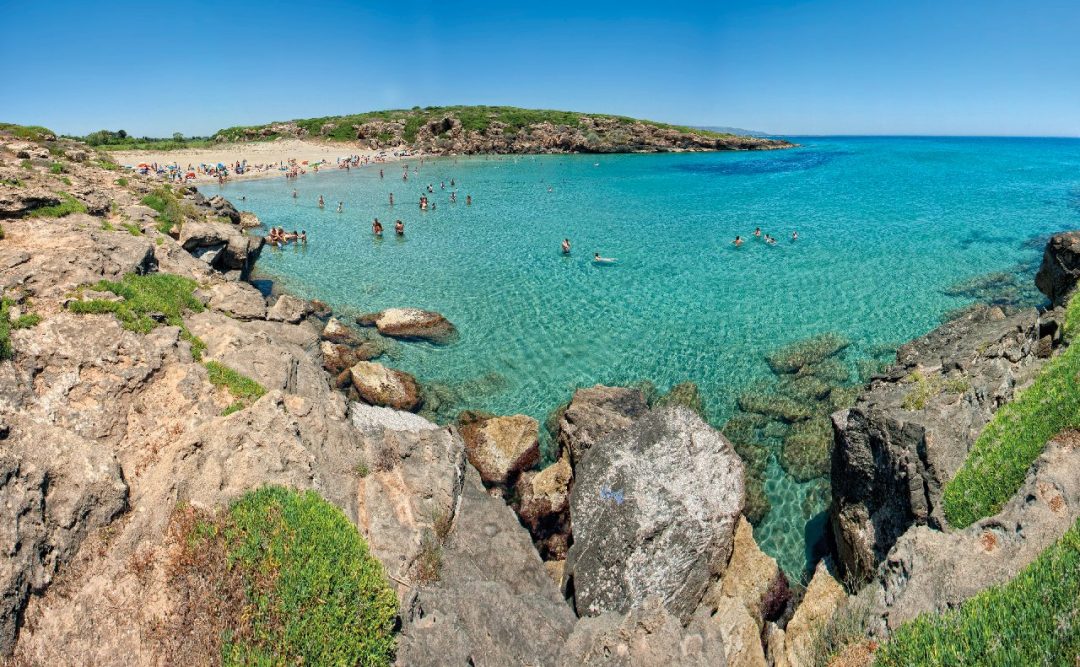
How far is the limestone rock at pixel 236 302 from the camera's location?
18031mm

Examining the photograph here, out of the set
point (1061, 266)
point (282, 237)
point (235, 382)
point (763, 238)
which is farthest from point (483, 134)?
point (235, 382)

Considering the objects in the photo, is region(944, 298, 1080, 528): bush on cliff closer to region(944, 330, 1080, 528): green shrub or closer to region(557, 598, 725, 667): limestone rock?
region(944, 330, 1080, 528): green shrub

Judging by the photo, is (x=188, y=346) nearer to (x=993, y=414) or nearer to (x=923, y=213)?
(x=993, y=414)

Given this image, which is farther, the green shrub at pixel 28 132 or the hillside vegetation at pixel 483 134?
the hillside vegetation at pixel 483 134

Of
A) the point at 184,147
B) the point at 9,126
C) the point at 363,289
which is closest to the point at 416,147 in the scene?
the point at 184,147

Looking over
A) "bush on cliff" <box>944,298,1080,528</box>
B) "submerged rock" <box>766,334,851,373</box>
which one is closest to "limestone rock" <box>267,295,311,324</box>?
"submerged rock" <box>766,334,851,373</box>

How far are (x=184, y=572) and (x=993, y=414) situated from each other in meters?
15.0

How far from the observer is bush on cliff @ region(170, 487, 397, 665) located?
6.27 m

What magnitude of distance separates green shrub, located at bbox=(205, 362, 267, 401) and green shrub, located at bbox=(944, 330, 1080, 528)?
14.0 meters

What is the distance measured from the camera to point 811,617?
353 inches

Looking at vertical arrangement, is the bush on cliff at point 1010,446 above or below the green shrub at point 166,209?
below

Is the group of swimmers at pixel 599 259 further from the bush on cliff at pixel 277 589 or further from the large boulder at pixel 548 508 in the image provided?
the bush on cliff at pixel 277 589

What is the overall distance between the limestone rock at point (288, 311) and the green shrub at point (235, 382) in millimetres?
9636

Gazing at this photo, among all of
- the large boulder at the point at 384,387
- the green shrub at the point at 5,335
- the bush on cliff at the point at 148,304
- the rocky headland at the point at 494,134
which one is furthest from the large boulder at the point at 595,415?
the rocky headland at the point at 494,134
